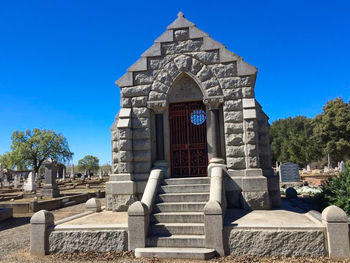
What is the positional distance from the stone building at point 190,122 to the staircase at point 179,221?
1010 mm

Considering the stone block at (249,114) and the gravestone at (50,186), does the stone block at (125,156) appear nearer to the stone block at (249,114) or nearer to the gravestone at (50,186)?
the stone block at (249,114)

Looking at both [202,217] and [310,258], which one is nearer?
[310,258]

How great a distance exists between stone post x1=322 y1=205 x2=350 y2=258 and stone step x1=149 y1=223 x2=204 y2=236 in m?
2.79

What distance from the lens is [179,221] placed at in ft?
24.1

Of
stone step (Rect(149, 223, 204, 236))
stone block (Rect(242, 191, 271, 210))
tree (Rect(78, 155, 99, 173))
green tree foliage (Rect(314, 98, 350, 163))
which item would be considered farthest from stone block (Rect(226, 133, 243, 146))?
tree (Rect(78, 155, 99, 173))

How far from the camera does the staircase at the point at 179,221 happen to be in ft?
21.2

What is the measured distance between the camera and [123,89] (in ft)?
32.8

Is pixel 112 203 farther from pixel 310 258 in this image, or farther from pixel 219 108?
pixel 310 258

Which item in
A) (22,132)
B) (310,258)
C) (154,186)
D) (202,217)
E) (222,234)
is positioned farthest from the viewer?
(22,132)

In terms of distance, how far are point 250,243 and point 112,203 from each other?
4.87m

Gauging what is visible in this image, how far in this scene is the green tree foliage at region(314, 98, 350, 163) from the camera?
32.8 metres

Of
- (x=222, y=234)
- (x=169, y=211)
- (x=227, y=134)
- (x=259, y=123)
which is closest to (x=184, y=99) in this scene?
(x=227, y=134)

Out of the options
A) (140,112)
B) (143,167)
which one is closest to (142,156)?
(143,167)

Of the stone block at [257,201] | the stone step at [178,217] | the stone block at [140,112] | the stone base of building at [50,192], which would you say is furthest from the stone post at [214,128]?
the stone base of building at [50,192]
